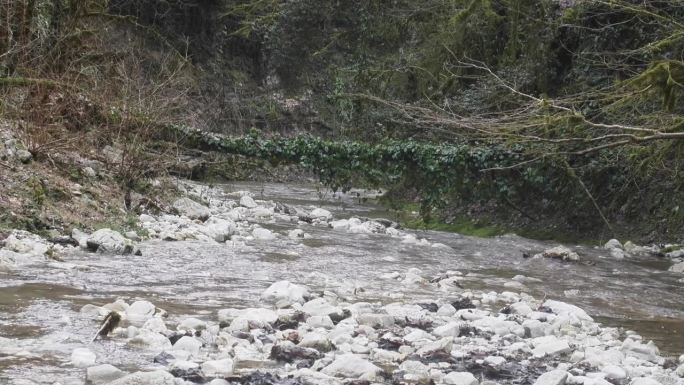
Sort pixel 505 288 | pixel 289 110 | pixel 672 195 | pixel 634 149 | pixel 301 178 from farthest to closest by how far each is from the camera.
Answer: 1. pixel 289 110
2. pixel 301 178
3. pixel 672 195
4. pixel 634 149
5. pixel 505 288

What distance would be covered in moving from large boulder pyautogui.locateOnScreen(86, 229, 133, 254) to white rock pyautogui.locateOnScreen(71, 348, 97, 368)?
3.74 meters

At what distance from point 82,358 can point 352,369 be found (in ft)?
4.22

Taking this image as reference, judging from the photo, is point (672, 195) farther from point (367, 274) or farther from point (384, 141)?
point (367, 274)

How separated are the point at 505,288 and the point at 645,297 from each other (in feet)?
4.50

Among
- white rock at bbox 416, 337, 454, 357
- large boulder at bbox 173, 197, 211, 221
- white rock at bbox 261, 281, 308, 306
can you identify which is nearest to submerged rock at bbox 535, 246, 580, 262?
large boulder at bbox 173, 197, 211, 221

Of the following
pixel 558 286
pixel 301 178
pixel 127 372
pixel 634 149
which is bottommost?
pixel 301 178

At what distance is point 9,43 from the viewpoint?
1020 cm

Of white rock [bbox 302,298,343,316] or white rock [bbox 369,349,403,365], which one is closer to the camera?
white rock [bbox 369,349,403,365]

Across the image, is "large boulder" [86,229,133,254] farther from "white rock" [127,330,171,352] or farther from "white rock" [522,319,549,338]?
"white rock" [522,319,549,338]

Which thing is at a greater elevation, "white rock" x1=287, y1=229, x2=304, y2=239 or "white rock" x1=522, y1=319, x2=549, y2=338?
"white rock" x1=522, y1=319, x2=549, y2=338

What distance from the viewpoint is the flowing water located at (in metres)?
4.34

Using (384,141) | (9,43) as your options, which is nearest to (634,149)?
(384,141)

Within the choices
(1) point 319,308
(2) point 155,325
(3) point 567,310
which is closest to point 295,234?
(3) point 567,310

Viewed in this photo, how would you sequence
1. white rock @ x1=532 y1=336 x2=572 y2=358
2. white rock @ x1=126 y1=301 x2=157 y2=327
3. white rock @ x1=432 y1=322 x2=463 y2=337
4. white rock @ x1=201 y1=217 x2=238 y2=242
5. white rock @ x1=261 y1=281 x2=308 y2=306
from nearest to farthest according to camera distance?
1. white rock @ x1=532 y1=336 x2=572 y2=358
2. white rock @ x1=126 y1=301 x2=157 y2=327
3. white rock @ x1=432 y1=322 x2=463 y2=337
4. white rock @ x1=261 y1=281 x2=308 y2=306
5. white rock @ x1=201 y1=217 x2=238 y2=242
